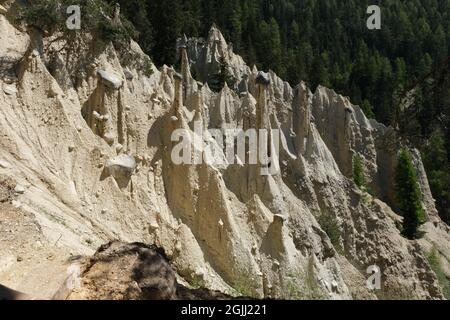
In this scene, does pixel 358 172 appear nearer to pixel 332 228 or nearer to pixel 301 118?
pixel 301 118

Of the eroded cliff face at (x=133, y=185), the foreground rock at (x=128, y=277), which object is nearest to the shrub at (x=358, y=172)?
the eroded cliff face at (x=133, y=185)

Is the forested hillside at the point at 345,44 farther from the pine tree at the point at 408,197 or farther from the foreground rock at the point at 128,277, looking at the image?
the foreground rock at the point at 128,277

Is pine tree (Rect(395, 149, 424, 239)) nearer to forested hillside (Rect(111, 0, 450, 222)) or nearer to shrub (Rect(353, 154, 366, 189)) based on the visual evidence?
forested hillside (Rect(111, 0, 450, 222))

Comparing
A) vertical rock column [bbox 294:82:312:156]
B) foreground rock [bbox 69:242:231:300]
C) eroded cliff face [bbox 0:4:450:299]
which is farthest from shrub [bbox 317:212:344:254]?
foreground rock [bbox 69:242:231:300]

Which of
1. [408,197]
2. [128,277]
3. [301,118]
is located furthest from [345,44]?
[128,277]

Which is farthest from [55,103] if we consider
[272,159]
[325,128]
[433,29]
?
[433,29]

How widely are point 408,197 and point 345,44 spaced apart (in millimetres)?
37950

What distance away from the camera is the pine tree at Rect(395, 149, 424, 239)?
2514 cm

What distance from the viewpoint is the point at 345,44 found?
58906 millimetres

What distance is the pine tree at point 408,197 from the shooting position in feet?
82.5

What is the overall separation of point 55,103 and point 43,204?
3.62m

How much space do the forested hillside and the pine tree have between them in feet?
5.42
